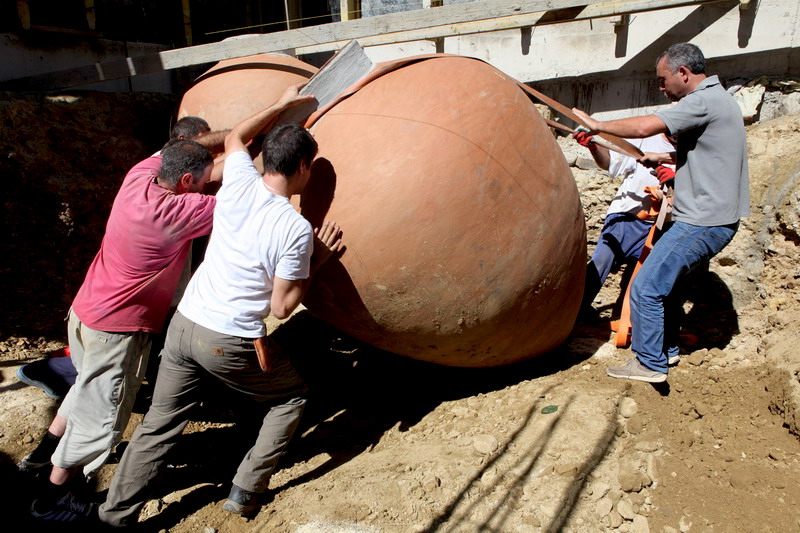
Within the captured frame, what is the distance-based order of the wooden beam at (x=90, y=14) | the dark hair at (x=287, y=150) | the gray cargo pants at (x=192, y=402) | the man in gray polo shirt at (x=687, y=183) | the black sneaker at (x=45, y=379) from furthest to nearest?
the wooden beam at (x=90, y=14) → the black sneaker at (x=45, y=379) → the man in gray polo shirt at (x=687, y=183) → the gray cargo pants at (x=192, y=402) → the dark hair at (x=287, y=150)

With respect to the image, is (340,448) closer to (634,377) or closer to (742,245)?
(634,377)

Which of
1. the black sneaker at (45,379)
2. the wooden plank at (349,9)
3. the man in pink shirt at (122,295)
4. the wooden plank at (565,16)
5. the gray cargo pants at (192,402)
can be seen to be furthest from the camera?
the wooden plank at (349,9)

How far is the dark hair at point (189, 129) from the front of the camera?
10.2ft

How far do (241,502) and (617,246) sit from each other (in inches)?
110

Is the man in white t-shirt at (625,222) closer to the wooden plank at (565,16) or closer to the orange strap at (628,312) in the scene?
the orange strap at (628,312)

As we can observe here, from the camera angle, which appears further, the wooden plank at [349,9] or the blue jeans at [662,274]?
the wooden plank at [349,9]

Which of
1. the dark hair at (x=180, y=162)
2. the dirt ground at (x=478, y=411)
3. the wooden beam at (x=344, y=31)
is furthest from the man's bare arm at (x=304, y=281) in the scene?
the wooden beam at (x=344, y=31)

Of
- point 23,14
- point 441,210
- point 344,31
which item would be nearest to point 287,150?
point 441,210

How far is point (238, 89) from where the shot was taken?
3.46 meters

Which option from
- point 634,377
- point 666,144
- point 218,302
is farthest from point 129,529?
point 666,144

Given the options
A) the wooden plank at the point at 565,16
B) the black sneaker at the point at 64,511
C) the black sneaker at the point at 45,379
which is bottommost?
the black sneaker at the point at 64,511

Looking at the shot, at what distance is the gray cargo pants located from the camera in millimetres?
2613

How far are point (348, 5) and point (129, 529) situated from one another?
6120 mm

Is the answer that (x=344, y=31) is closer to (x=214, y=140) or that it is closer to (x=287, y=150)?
(x=214, y=140)
